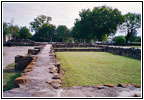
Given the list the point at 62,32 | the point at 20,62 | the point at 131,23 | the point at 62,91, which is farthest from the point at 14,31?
the point at 62,91

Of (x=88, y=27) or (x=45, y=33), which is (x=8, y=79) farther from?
(x=45, y=33)

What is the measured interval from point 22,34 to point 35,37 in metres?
Answer: 4.34

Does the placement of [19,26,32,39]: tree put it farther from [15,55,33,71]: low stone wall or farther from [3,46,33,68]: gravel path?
[15,55,33,71]: low stone wall

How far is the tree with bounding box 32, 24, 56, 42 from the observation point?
5312 centimetres

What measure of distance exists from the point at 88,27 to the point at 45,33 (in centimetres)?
1692

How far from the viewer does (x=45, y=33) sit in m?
53.3

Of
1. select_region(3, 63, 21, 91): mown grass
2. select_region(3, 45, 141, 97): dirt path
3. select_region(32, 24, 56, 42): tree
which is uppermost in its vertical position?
select_region(32, 24, 56, 42): tree

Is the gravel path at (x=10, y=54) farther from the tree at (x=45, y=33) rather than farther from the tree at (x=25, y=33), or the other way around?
the tree at (x=25, y=33)

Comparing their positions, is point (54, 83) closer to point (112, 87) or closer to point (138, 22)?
point (112, 87)

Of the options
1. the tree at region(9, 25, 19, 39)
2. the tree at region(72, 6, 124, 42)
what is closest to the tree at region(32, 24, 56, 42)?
the tree at region(9, 25, 19, 39)

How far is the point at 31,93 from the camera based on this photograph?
135 inches

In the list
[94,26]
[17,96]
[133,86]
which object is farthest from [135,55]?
[94,26]

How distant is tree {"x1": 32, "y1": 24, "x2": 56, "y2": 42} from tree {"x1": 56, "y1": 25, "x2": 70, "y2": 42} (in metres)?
1.91

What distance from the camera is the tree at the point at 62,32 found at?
5503cm
